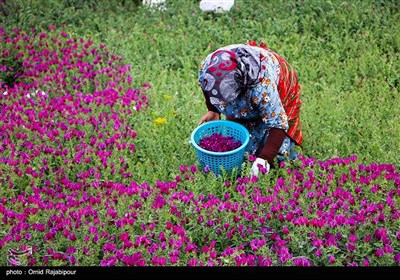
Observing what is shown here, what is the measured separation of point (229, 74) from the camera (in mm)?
3193

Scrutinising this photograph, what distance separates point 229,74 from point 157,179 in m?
1.12

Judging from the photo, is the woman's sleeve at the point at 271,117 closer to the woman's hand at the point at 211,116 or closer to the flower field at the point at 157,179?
the flower field at the point at 157,179

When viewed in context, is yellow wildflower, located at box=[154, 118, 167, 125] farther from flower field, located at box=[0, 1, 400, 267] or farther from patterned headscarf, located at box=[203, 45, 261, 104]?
patterned headscarf, located at box=[203, 45, 261, 104]

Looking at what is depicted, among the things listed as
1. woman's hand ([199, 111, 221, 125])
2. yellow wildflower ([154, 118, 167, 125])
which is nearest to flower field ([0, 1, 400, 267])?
yellow wildflower ([154, 118, 167, 125])

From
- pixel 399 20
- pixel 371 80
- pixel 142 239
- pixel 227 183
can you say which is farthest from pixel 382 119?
pixel 142 239

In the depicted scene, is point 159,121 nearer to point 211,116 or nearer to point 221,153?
point 211,116

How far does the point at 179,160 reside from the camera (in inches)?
164

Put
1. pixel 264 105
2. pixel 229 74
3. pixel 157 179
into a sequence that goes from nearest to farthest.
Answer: pixel 229 74, pixel 264 105, pixel 157 179

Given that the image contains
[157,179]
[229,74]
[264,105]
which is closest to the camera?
[229,74]

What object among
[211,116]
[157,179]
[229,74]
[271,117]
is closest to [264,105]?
[271,117]

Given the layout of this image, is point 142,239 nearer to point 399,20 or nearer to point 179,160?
point 179,160

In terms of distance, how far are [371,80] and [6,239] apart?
149 inches

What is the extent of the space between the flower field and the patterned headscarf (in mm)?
577

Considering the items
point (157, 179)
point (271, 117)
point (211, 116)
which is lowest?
point (157, 179)
